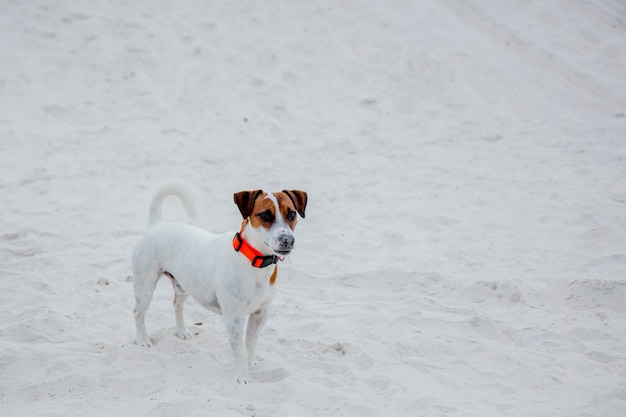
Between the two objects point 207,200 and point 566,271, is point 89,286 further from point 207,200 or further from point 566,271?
point 566,271

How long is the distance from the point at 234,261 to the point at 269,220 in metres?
0.38

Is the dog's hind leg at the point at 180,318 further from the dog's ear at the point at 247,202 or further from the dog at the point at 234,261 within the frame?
the dog's ear at the point at 247,202

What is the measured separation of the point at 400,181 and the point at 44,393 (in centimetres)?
570

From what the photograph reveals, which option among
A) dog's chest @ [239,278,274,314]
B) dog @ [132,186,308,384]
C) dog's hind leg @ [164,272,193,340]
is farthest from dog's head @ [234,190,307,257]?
dog's hind leg @ [164,272,193,340]

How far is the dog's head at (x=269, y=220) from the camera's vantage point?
3471 mm

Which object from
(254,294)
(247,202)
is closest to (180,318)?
(254,294)

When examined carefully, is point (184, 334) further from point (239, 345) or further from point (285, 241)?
point (285, 241)

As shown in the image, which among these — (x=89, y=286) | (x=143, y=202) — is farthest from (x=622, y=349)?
(x=143, y=202)

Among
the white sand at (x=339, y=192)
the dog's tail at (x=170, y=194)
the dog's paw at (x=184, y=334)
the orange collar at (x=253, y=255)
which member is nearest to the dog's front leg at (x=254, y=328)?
the white sand at (x=339, y=192)

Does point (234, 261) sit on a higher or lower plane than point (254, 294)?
higher

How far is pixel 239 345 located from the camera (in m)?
3.82

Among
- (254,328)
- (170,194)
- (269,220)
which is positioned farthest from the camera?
(170,194)

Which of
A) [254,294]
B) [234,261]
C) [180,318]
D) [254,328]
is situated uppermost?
[234,261]

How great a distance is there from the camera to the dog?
362 centimetres
